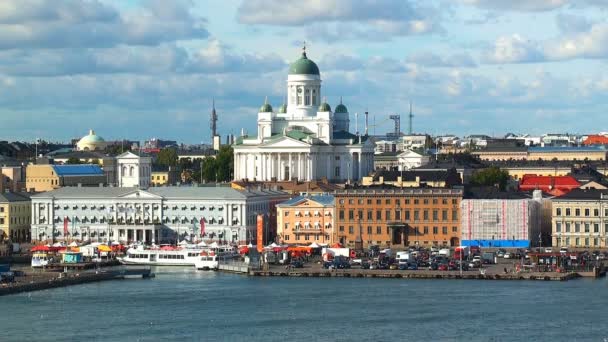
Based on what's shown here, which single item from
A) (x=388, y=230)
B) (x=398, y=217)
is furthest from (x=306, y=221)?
(x=398, y=217)

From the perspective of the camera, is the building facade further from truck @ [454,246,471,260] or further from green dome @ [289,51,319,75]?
green dome @ [289,51,319,75]

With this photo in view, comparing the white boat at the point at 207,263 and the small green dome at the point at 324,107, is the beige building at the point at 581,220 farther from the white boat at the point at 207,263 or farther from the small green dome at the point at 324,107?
the small green dome at the point at 324,107

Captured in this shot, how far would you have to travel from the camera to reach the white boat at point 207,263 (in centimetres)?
7856

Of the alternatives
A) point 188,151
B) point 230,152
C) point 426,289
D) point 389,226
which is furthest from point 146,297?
point 188,151

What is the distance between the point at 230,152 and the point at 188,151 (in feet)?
133

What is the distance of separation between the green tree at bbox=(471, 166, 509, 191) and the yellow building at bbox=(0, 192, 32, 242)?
1127 inches

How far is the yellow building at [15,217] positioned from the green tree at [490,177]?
28.6m

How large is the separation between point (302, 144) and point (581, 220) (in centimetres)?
3159

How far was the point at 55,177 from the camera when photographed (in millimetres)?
113875

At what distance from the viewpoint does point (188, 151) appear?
557ft

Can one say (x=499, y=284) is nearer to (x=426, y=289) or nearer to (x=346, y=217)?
(x=426, y=289)

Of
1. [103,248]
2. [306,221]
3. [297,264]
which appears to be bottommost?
[297,264]

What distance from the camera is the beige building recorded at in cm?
8300

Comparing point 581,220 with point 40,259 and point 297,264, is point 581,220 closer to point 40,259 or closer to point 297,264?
point 297,264
